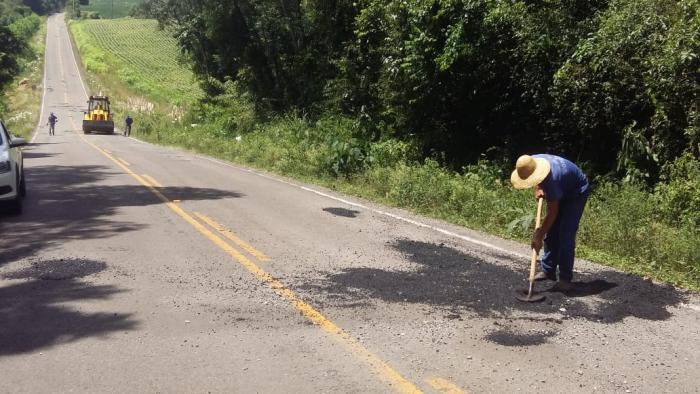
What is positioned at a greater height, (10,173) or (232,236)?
(10,173)

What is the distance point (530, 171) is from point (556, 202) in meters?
0.40

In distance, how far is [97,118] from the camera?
47.2m

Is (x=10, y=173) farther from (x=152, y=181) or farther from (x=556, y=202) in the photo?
(x=556, y=202)

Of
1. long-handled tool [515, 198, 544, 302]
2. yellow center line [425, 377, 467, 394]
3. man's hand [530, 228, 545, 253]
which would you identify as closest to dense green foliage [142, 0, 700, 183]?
man's hand [530, 228, 545, 253]

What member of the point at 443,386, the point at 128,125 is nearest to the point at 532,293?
the point at 443,386

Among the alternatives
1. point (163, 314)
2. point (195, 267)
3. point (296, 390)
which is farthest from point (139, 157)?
point (296, 390)

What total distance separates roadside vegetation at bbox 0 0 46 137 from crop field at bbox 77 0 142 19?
48.5 meters

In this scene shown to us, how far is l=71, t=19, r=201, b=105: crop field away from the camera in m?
72.2

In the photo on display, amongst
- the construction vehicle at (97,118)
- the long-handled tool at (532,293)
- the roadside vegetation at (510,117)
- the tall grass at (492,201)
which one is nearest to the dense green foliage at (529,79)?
the roadside vegetation at (510,117)

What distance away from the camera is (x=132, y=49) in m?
101

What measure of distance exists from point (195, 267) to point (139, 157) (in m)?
17.9

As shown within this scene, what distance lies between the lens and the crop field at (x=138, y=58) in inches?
2842

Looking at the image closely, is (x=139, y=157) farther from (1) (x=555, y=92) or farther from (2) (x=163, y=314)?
(2) (x=163, y=314)

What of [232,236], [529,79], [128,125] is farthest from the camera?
[128,125]
